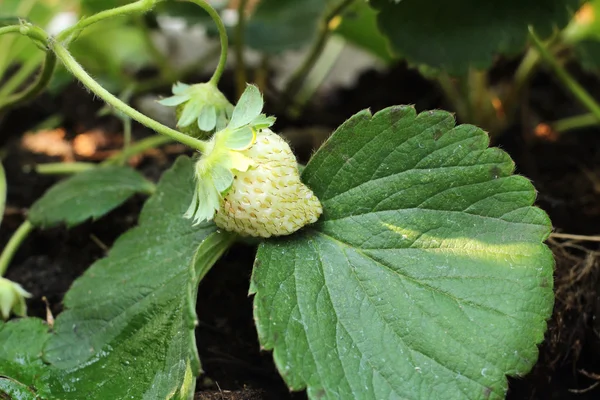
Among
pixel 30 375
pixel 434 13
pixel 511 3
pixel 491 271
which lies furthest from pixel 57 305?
pixel 511 3

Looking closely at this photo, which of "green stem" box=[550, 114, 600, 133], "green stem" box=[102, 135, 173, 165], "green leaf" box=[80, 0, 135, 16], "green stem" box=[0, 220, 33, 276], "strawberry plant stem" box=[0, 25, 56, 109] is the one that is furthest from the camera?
"green leaf" box=[80, 0, 135, 16]

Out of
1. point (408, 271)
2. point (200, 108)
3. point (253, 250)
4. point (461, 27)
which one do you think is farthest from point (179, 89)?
point (461, 27)

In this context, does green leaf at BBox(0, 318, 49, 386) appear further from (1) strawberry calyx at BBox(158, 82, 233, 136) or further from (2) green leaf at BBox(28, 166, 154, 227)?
(1) strawberry calyx at BBox(158, 82, 233, 136)

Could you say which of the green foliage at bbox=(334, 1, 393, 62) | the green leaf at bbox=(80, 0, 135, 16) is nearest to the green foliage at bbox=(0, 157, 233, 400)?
the green foliage at bbox=(334, 1, 393, 62)

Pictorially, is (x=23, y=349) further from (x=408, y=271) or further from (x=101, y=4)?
(x=101, y=4)

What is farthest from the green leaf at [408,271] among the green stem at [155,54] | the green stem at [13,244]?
the green stem at [155,54]

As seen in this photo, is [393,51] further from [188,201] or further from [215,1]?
[215,1]

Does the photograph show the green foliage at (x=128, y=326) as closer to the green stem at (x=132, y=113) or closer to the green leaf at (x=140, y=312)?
the green leaf at (x=140, y=312)
